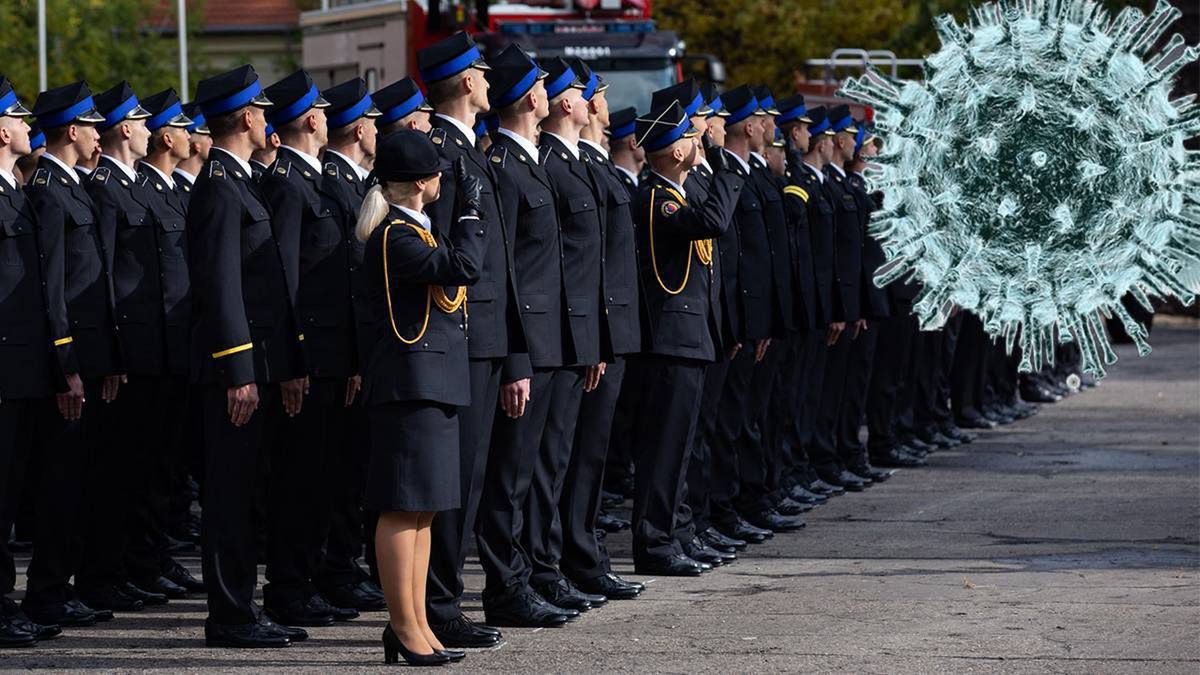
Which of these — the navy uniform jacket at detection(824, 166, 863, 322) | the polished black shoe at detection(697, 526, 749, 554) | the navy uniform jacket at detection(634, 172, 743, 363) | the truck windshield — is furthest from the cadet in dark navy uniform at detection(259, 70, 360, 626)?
the truck windshield

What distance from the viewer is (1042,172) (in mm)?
Answer: 10766

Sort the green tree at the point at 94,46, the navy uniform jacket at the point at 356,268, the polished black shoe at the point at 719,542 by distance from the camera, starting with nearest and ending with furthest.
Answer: the navy uniform jacket at the point at 356,268
the polished black shoe at the point at 719,542
the green tree at the point at 94,46

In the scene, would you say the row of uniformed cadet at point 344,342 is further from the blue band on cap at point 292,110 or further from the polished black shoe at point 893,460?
the polished black shoe at point 893,460

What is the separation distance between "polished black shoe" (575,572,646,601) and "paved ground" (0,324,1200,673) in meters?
0.11

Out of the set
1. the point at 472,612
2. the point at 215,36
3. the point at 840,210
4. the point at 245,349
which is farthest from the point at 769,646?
the point at 215,36

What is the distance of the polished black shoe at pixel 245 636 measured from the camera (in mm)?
8961

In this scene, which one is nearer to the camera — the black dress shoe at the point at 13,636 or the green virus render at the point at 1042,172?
the black dress shoe at the point at 13,636

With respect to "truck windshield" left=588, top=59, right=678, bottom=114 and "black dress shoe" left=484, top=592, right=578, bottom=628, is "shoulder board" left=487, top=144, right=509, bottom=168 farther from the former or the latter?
"truck windshield" left=588, top=59, right=678, bottom=114

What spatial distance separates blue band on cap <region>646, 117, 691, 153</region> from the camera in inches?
420

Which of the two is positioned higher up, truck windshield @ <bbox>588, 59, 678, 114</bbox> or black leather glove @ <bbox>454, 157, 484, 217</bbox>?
truck windshield @ <bbox>588, 59, 678, 114</bbox>

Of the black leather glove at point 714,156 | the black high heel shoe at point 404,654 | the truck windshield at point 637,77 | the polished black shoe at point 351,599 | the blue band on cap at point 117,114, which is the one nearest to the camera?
the black high heel shoe at point 404,654

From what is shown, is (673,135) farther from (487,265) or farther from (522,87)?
(487,265)

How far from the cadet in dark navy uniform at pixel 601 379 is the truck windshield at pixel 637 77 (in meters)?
12.8

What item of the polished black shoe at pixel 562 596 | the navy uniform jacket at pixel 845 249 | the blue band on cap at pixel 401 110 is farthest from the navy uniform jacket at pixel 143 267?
the navy uniform jacket at pixel 845 249
